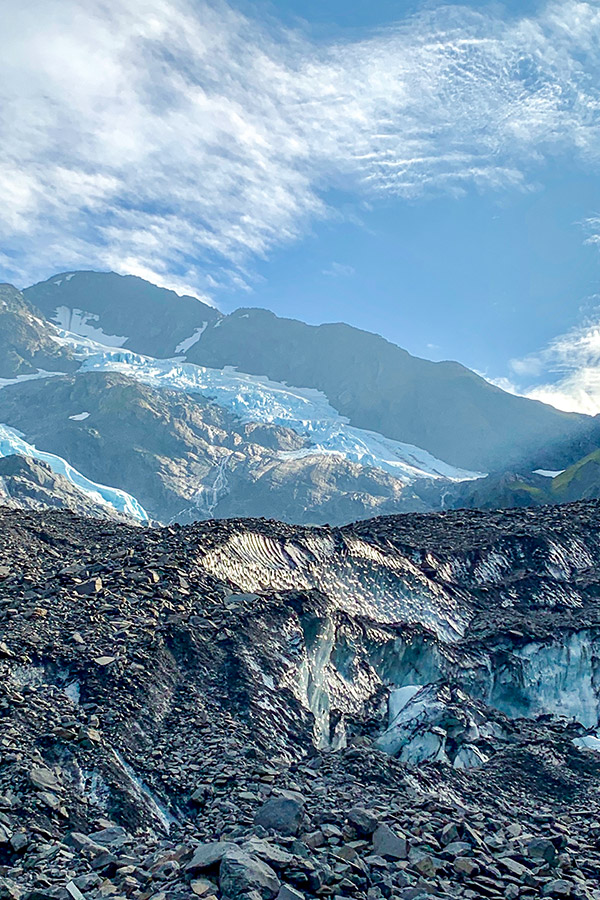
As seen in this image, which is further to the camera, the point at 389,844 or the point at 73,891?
the point at 389,844

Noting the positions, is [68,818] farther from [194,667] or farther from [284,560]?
[284,560]

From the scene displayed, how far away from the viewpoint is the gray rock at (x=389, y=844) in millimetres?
12125

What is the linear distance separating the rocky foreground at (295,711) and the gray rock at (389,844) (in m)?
0.04

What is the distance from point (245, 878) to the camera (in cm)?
1042

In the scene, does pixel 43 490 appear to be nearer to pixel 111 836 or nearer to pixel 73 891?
pixel 111 836

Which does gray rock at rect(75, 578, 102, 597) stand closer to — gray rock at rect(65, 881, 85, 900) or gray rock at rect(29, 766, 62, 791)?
gray rock at rect(29, 766, 62, 791)

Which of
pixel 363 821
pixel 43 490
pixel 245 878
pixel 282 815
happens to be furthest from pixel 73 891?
pixel 43 490

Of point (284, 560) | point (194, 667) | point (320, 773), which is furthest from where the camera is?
point (284, 560)

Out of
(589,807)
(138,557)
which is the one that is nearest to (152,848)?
(589,807)

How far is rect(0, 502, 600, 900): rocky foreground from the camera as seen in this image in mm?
12047

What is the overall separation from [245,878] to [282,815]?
255 centimetres

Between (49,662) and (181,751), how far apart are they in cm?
391

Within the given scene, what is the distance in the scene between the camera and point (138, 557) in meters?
25.5

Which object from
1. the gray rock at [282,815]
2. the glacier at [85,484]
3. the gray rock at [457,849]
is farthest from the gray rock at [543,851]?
the glacier at [85,484]
